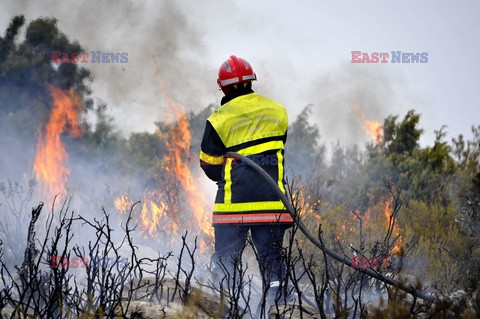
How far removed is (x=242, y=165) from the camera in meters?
4.71

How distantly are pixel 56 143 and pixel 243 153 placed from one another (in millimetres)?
10346

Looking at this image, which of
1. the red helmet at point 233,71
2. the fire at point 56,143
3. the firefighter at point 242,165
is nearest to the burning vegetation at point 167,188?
the fire at point 56,143

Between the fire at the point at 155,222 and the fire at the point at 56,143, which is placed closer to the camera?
the fire at the point at 155,222

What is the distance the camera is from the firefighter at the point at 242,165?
4637mm

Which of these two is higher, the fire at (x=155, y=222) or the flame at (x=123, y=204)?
Result: the flame at (x=123, y=204)

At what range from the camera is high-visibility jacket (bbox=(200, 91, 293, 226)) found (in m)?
4.66

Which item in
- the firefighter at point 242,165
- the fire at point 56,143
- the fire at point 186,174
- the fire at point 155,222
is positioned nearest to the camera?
the firefighter at point 242,165

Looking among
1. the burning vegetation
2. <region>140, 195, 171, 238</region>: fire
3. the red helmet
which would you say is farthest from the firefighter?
<region>140, 195, 171, 238</region>: fire

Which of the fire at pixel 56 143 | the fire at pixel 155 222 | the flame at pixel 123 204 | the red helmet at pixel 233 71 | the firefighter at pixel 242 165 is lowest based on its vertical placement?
the firefighter at pixel 242 165

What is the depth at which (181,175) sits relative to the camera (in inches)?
437

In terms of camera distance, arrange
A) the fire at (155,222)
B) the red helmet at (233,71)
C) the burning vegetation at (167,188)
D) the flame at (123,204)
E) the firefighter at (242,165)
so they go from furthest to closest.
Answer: the flame at (123,204) → the fire at (155,222) → the burning vegetation at (167,188) → the red helmet at (233,71) → the firefighter at (242,165)

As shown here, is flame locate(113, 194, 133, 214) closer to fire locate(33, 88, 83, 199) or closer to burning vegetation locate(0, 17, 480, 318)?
burning vegetation locate(0, 17, 480, 318)

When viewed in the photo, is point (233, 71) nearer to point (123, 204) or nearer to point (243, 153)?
point (243, 153)

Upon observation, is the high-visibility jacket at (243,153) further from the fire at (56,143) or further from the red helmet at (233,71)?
the fire at (56,143)
